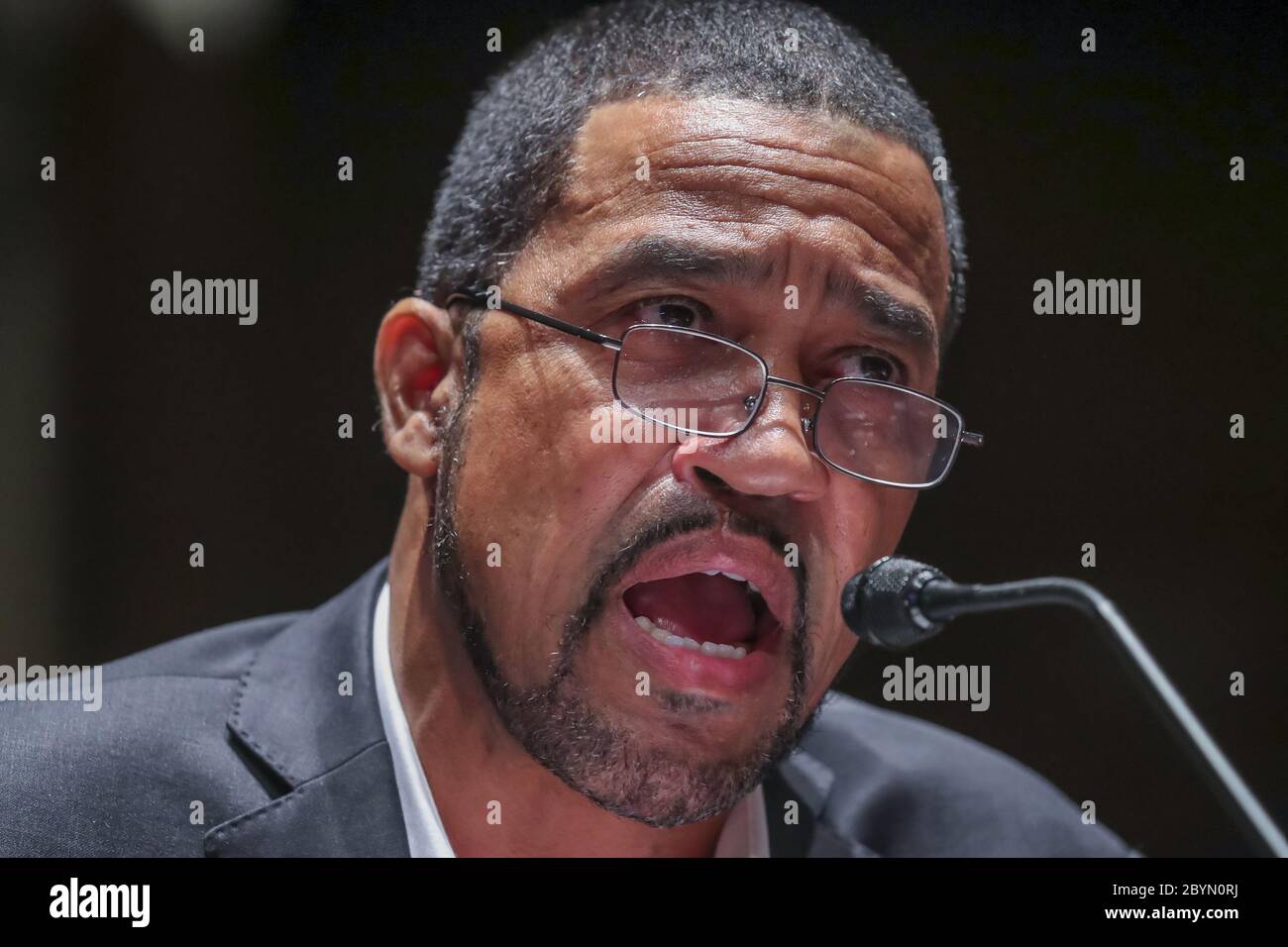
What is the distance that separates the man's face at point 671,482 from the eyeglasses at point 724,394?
0.8 inches

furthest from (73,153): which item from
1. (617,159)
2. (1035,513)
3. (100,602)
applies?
(1035,513)

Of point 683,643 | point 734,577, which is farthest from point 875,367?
point 683,643

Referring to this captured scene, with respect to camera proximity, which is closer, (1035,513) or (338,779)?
(338,779)

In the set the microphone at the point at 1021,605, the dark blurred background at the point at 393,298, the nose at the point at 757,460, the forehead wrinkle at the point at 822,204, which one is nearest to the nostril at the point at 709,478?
the nose at the point at 757,460

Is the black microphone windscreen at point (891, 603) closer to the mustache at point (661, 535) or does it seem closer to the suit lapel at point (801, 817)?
the mustache at point (661, 535)

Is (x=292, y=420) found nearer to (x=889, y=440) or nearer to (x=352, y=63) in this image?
(x=352, y=63)

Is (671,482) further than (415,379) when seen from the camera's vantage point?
No

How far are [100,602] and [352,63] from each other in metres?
0.87

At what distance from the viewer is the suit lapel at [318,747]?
171cm

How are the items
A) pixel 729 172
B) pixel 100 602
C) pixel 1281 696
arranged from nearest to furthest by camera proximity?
pixel 729 172, pixel 100 602, pixel 1281 696

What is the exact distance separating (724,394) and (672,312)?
132mm

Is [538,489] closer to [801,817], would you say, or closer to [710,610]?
[710,610]

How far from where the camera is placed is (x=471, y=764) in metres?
1.86

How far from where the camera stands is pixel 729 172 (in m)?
1.76
